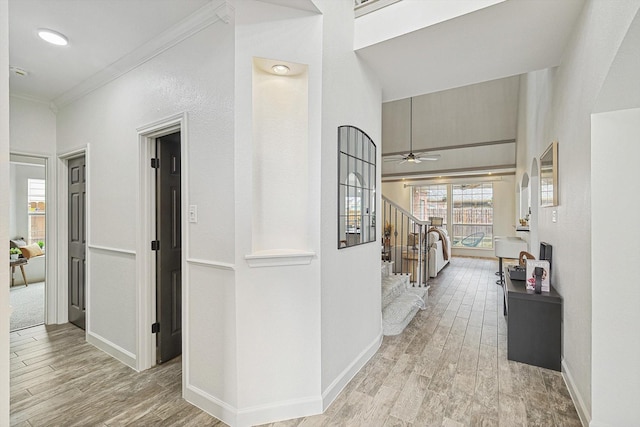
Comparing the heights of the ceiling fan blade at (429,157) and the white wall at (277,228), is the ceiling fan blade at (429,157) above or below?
above

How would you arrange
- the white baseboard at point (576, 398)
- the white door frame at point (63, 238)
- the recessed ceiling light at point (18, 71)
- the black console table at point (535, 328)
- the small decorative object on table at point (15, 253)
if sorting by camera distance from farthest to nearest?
the small decorative object on table at point (15, 253), the white door frame at point (63, 238), the recessed ceiling light at point (18, 71), the black console table at point (535, 328), the white baseboard at point (576, 398)

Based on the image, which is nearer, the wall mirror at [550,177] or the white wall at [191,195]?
the white wall at [191,195]

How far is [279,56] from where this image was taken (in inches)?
74.5

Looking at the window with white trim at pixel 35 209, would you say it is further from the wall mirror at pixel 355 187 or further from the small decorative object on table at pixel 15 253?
the wall mirror at pixel 355 187

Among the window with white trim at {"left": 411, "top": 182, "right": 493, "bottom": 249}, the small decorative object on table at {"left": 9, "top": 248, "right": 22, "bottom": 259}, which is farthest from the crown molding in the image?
the window with white trim at {"left": 411, "top": 182, "right": 493, "bottom": 249}

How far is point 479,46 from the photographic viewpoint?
7.37ft

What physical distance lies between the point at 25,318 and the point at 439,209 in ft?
32.4

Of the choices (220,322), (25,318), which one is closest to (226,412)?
(220,322)

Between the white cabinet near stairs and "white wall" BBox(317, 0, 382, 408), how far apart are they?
701mm

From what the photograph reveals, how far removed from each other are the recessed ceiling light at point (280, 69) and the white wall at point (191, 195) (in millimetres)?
283

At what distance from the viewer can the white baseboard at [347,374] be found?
2.03 metres

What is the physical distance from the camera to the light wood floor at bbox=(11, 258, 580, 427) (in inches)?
75.5

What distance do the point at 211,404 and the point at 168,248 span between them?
1339 mm

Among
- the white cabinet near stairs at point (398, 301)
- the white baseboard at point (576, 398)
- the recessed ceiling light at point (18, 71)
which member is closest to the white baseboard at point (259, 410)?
the white cabinet near stairs at point (398, 301)
